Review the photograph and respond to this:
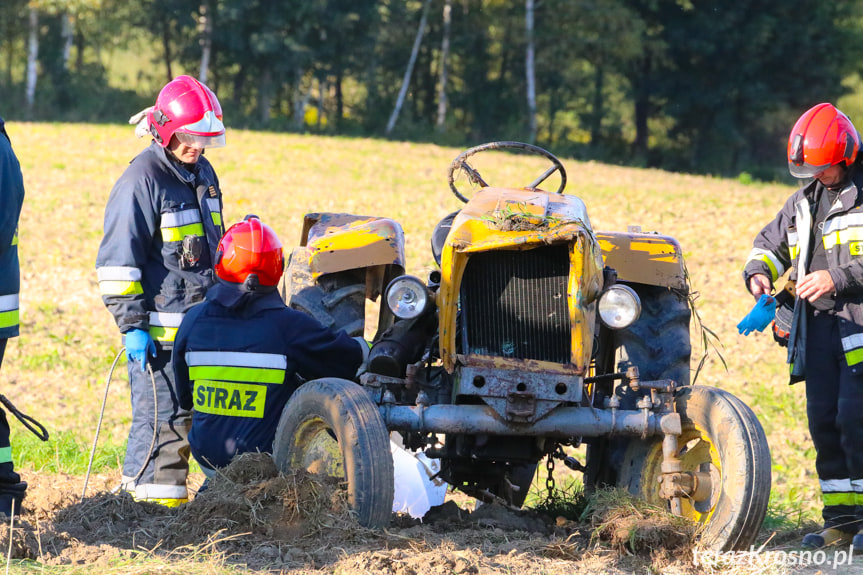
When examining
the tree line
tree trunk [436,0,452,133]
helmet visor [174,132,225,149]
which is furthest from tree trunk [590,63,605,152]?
helmet visor [174,132,225,149]

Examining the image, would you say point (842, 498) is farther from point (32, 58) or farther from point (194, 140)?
point (32, 58)

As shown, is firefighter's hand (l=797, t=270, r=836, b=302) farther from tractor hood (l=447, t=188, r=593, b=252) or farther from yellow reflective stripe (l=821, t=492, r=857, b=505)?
tractor hood (l=447, t=188, r=593, b=252)

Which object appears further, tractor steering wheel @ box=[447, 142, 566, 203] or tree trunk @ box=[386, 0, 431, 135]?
tree trunk @ box=[386, 0, 431, 135]

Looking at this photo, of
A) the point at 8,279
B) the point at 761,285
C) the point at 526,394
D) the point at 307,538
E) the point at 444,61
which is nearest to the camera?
the point at 307,538

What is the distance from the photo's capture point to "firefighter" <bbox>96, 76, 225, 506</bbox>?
5.83 m

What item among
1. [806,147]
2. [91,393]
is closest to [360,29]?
[91,393]

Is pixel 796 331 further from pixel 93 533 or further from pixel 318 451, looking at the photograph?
pixel 93 533

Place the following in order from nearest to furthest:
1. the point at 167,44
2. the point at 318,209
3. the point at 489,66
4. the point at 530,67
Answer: the point at 318,209, the point at 530,67, the point at 167,44, the point at 489,66

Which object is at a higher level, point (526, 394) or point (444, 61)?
point (444, 61)

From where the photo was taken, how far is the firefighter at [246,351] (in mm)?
5258

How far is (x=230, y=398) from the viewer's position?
527cm

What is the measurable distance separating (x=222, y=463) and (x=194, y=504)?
500 millimetres

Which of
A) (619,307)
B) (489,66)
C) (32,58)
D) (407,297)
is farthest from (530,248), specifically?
(489,66)

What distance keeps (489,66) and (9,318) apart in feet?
130
